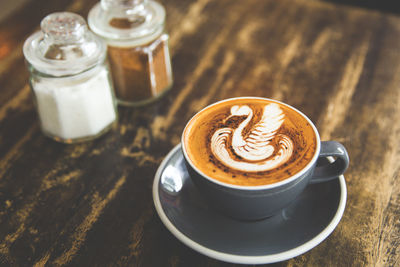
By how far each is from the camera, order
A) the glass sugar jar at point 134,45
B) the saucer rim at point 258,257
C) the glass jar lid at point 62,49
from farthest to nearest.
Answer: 1. the glass sugar jar at point 134,45
2. the glass jar lid at point 62,49
3. the saucer rim at point 258,257

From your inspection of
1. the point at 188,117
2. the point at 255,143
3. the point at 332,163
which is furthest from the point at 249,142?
the point at 188,117

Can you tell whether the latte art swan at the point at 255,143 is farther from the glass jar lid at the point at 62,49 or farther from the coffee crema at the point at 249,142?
the glass jar lid at the point at 62,49

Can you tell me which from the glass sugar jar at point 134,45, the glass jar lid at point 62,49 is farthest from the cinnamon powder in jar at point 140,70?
the glass jar lid at point 62,49

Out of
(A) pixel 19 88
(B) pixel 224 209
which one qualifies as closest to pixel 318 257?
(B) pixel 224 209

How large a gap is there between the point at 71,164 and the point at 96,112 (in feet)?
0.36

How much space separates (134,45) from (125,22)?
5 centimetres

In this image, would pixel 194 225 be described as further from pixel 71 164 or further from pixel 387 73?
pixel 387 73

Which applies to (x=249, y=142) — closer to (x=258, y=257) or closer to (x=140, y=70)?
(x=258, y=257)

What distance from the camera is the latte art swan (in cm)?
57

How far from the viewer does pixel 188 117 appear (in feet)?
2.81

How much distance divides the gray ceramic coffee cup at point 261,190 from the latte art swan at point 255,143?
0.13ft

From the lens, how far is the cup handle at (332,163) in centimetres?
58

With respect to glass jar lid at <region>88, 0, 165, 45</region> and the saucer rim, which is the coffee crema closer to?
the saucer rim

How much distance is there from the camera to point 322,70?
97 centimetres
